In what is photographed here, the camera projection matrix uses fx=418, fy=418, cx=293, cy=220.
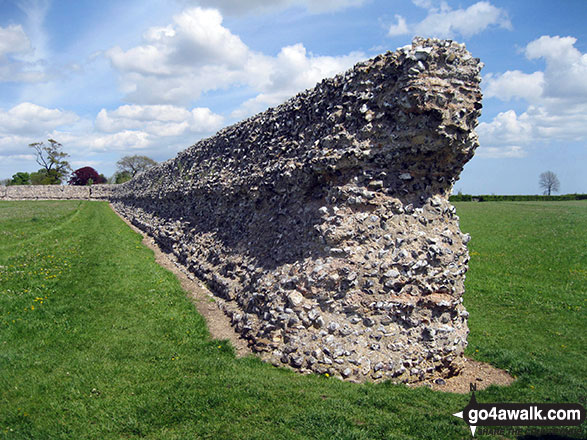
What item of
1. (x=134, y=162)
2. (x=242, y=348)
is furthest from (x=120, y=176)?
(x=242, y=348)

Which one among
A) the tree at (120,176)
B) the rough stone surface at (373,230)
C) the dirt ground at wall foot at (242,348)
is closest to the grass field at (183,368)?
the dirt ground at wall foot at (242,348)

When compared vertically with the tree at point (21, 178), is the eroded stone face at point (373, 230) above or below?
below

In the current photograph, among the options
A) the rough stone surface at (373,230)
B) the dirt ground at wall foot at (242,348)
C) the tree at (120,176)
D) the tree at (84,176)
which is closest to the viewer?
the dirt ground at wall foot at (242,348)

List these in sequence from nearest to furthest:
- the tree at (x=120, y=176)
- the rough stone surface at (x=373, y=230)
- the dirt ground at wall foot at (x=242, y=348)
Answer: the dirt ground at wall foot at (x=242, y=348) < the rough stone surface at (x=373, y=230) < the tree at (x=120, y=176)

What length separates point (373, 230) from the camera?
25.8 feet

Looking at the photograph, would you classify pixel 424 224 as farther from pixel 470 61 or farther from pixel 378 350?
pixel 470 61

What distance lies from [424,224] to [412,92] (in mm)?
2434

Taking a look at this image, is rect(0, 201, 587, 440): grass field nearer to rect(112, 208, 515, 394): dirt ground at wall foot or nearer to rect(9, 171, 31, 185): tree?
rect(112, 208, 515, 394): dirt ground at wall foot

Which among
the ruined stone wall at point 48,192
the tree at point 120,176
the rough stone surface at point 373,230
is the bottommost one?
the rough stone surface at point 373,230

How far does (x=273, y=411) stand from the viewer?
5.51 m

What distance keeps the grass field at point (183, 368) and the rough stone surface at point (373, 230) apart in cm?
73

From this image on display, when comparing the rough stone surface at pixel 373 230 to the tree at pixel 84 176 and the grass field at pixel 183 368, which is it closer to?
the grass field at pixel 183 368

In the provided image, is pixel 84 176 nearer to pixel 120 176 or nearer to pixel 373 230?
pixel 120 176

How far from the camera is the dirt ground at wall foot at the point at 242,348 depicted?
6996 millimetres
